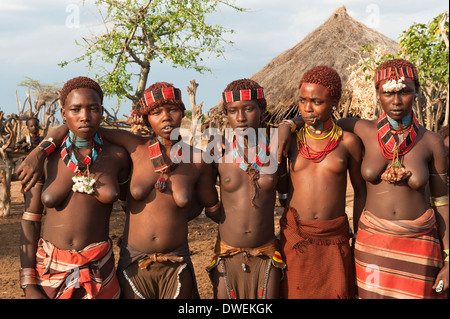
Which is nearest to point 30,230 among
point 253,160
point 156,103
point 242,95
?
point 156,103

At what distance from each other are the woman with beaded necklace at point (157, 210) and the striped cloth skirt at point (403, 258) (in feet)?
4.79

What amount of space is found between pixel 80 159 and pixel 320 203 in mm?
1900

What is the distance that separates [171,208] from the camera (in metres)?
3.44

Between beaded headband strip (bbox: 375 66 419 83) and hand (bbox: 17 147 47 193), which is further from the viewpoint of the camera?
beaded headband strip (bbox: 375 66 419 83)

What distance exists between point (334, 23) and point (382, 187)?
1502cm

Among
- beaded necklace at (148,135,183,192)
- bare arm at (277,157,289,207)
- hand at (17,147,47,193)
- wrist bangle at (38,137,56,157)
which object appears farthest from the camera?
bare arm at (277,157,289,207)

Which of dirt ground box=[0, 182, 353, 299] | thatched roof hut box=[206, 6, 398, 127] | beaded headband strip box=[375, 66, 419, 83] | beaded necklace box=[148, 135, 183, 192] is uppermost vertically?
thatched roof hut box=[206, 6, 398, 127]

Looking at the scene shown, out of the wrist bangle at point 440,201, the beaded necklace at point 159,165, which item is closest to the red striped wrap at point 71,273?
the beaded necklace at point 159,165

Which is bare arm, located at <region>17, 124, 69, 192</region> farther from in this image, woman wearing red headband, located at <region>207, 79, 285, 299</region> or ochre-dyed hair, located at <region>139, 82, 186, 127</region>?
woman wearing red headband, located at <region>207, 79, 285, 299</region>

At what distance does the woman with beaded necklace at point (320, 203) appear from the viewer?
11.9ft

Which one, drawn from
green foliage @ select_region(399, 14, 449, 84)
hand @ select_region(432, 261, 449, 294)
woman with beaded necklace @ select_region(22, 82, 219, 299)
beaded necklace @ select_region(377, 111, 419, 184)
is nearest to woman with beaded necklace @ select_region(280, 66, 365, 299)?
beaded necklace @ select_region(377, 111, 419, 184)

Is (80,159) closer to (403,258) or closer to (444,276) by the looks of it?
(403,258)

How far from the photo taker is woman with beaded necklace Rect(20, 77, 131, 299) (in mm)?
3211

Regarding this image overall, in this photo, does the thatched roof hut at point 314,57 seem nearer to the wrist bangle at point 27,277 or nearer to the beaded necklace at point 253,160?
the beaded necklace at point 253,160
